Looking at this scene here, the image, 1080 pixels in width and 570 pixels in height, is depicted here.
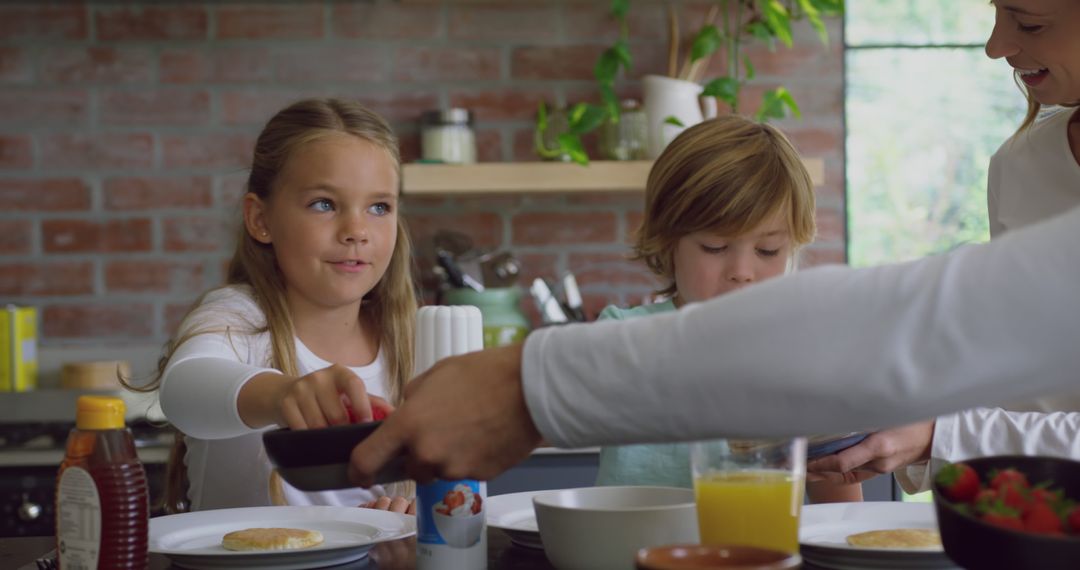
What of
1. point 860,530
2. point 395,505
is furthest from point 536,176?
point 860,530

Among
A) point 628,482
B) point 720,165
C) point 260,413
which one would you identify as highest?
point 720,165

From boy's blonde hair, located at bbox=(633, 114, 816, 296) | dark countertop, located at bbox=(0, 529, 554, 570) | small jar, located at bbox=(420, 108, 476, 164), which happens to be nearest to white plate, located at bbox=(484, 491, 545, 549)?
dark countertop, located at bbox=(0, 529, 554, 570)

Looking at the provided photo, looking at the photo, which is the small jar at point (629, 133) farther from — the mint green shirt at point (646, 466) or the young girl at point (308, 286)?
the mint green shirt at point (646, 466)

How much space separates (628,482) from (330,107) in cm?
75

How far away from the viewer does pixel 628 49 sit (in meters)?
2.95

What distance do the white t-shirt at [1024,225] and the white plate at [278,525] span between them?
582 mm

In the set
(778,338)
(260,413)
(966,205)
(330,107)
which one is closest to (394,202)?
(330,107)

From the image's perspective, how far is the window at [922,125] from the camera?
121 inches

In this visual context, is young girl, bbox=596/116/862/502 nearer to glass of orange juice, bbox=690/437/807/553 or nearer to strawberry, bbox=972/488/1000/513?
glass of orange juice, bbox=690/437/807/553

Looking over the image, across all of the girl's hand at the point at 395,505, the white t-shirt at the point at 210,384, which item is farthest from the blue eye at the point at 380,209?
the girl's hand at the point at 395,505

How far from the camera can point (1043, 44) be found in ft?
4.55

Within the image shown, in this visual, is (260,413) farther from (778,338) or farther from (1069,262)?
(1069,262)

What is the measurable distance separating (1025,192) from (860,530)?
75 cm

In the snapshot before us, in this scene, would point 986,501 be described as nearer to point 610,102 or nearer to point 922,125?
point 610,102
